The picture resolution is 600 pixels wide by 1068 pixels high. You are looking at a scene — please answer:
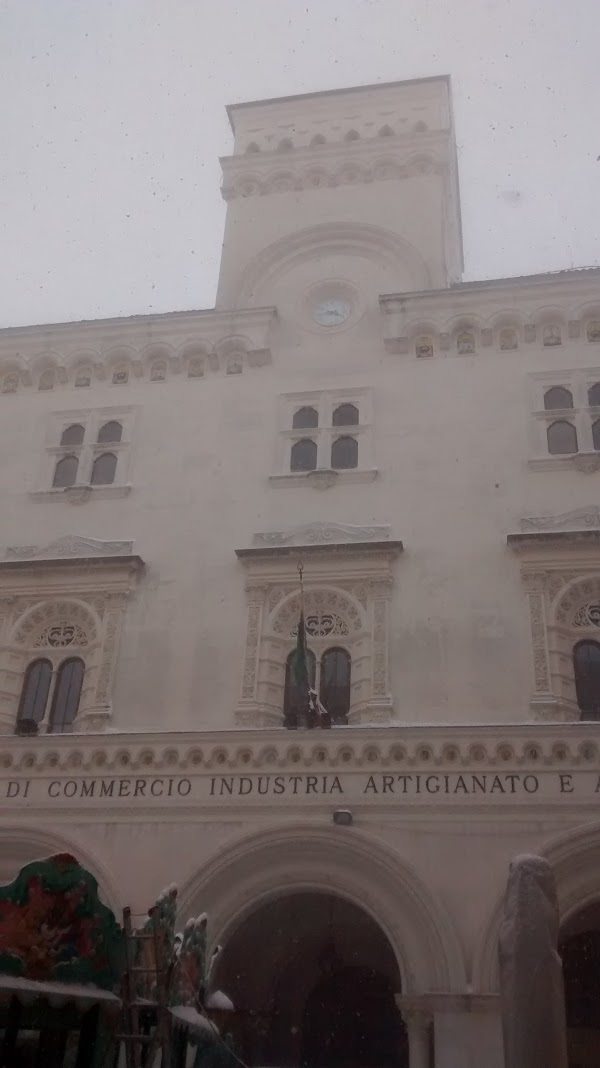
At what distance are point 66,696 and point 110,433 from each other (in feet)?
18.2

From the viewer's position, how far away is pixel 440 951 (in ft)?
47.4

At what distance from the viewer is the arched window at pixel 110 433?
21234mm

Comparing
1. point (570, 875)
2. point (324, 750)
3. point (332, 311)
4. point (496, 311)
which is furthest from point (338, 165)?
point (570, 875)

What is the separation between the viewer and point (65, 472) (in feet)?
69.2

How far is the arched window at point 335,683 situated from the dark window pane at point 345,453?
367 centimetres

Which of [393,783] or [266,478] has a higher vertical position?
[266,478]

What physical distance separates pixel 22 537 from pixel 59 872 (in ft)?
35.6

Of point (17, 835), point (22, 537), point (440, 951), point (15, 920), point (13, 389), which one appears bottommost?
point (15, 920)

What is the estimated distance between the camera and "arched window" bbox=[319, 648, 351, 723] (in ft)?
57.9

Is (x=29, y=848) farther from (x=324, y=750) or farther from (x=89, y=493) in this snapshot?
(x=89, y=493)

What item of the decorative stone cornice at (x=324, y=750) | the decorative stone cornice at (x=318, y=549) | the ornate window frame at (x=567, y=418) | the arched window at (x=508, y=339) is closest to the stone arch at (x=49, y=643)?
the decorative stone cornice at (x=324, y=750)

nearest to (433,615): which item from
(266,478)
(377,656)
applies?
(377,656)

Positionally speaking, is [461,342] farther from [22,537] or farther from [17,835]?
[17,835]

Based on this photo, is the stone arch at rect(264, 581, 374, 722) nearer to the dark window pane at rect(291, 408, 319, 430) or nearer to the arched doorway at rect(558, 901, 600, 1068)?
the dark window pane at rect(291, 408, 319, 430)
